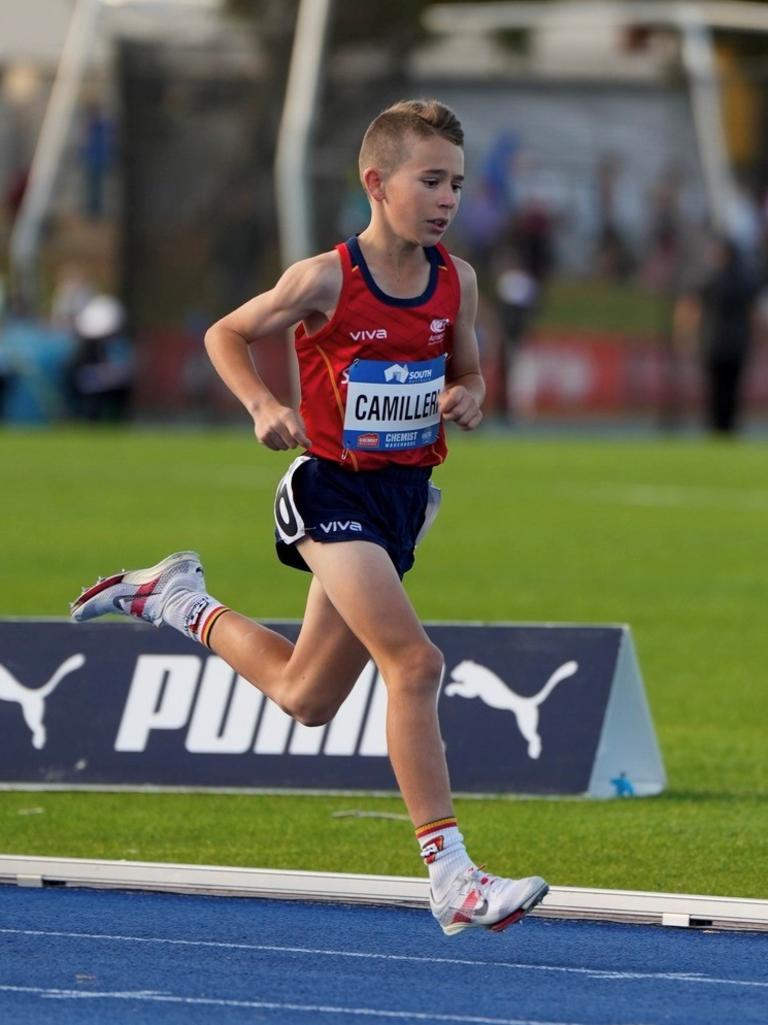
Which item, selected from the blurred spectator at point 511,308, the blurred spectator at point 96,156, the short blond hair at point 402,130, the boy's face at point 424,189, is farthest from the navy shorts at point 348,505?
the blurred spectator at point 96,156

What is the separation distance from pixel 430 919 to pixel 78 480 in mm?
16084

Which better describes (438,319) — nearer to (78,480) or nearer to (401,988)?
(401,988)

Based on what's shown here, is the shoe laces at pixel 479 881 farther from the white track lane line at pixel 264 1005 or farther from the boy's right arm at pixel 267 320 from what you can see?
the boy's right arm at pixel 267 320

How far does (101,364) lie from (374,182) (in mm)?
25264

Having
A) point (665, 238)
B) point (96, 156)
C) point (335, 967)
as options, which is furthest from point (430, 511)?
point (96, 156)

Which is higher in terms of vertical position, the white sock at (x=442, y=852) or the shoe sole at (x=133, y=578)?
the shoe sole at (x=133, y=578)

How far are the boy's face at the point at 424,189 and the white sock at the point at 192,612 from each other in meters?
1.29

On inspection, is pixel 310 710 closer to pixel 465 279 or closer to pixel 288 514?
pixel 288 514

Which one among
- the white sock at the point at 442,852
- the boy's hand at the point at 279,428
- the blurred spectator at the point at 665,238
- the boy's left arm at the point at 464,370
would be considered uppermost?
the boy's left arm at the point at 464,370

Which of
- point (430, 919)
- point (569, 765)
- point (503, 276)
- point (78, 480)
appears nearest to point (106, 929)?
point (430, 919)

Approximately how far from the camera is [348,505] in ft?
18.9

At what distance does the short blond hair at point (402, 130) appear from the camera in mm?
5766

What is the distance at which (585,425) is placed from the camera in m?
32.0

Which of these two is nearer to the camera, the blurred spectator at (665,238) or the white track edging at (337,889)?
the white track edging at (337,889)
